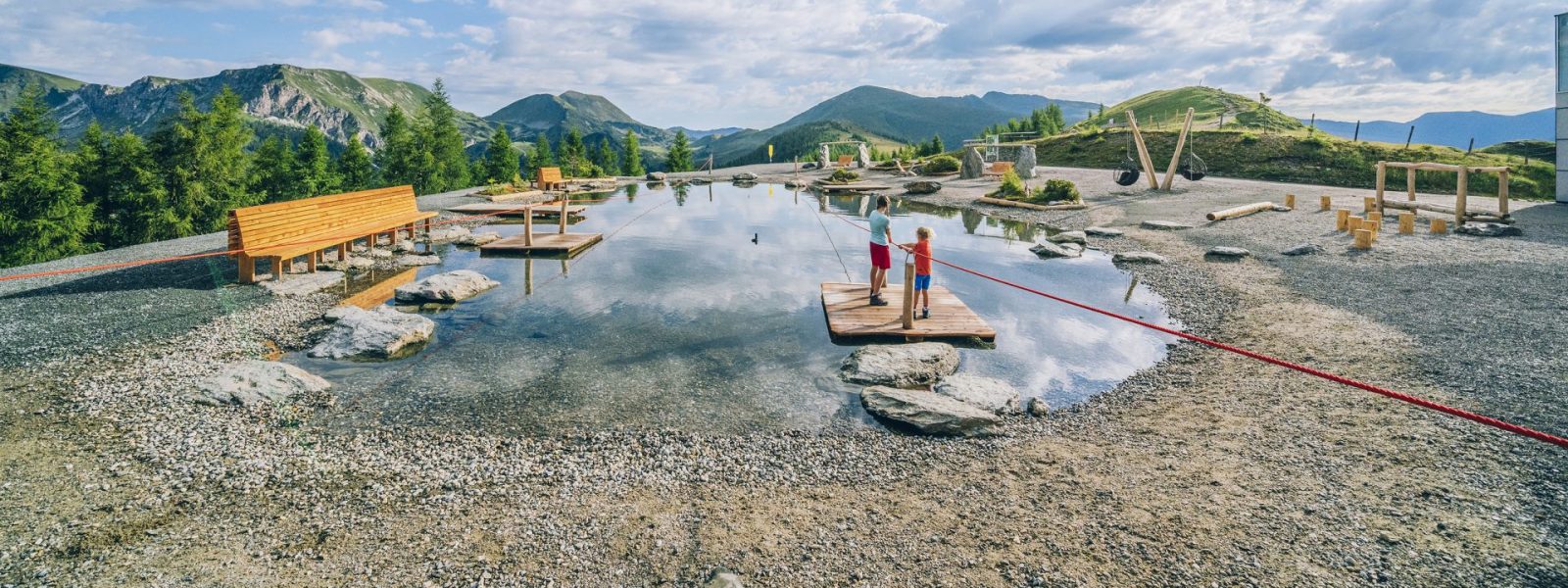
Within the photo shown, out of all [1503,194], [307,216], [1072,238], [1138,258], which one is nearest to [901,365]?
[1138,258]

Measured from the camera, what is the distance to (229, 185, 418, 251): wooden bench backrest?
12.1m

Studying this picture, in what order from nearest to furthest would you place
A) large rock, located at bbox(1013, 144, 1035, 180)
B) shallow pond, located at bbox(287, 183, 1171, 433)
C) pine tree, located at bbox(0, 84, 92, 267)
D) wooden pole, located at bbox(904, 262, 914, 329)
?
shallow pond, located at bbox(287, 183, 1171, 433), wooden pole, located at bbox(904, 262, 914, 329), pine tree, located at bbox(0, 84, 92, 267), large rock, located at bbox(1013, 144, 1035, 180)

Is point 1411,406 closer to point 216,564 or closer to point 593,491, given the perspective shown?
point 593,491

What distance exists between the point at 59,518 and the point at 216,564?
5.25 feet

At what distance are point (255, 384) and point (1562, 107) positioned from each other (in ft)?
125

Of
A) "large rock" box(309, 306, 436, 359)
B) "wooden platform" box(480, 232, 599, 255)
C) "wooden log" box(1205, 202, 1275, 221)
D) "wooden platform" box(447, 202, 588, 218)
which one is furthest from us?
"wooden platform" box(447, 202, 588, 218)

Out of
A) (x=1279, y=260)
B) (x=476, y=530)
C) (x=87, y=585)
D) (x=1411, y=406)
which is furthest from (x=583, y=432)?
(x=1279, y=260)

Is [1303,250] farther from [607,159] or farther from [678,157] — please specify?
[607,159]

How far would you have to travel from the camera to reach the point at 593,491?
5.70 metres

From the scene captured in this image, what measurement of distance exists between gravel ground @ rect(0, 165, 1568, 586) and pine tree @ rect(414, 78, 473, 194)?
55.8 metres

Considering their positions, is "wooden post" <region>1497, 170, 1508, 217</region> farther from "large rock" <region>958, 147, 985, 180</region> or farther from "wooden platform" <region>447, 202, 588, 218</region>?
"wooden platform" <region>447, 202, 588, 218</region>

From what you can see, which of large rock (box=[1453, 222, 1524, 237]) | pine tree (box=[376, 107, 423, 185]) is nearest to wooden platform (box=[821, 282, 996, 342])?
large rock (box=[1453, 222, 1524, 237])

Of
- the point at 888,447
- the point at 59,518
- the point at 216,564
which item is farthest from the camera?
the point at 888,447

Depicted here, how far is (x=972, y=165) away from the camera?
43906 millimetres
